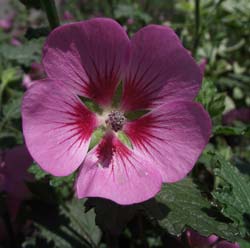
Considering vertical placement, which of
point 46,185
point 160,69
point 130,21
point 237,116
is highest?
point 160,69

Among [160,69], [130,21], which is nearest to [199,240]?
[160,69]

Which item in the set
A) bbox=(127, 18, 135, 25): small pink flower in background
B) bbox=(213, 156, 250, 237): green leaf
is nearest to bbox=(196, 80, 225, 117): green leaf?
bbox=(213, 156, 250, 237): green leaf

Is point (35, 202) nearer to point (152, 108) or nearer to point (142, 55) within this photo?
point (152, 108)

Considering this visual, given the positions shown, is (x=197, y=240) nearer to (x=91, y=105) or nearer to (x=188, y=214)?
(x=188, y=214)

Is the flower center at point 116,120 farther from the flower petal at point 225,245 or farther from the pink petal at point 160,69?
the flower petal at point 225,245

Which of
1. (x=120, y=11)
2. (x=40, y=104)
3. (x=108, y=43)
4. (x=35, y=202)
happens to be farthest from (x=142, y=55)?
(x=120, y=11)

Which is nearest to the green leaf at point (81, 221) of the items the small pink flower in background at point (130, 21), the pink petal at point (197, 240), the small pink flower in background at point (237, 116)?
the pink petal at point (197, 240)
